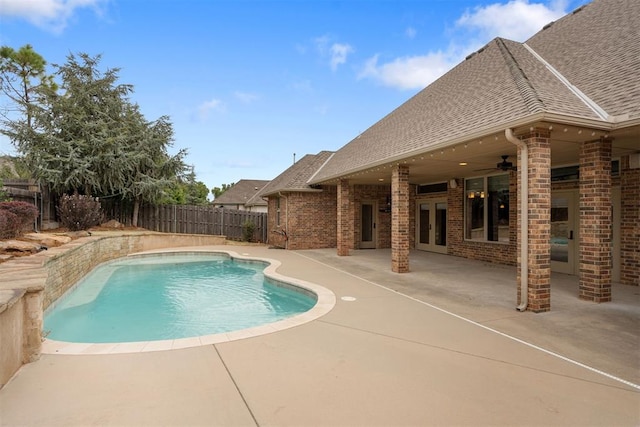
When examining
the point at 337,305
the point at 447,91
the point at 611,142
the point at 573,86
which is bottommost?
the point at 337,305

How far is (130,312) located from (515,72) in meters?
9.25

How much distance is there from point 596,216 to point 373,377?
16.2ft

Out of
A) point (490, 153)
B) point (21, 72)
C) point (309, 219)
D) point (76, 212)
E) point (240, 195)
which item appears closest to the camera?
point (490, 153)

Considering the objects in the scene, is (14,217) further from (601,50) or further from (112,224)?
(601,50)

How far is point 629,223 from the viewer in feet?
23.4

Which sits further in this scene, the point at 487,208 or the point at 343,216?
the point at 343,216

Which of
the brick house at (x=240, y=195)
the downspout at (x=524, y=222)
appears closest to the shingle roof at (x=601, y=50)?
the downspout at (x=524, y=222)

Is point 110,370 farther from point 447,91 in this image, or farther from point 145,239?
point 145,239

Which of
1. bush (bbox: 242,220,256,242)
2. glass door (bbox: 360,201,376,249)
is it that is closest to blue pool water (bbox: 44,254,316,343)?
glass door (bbox: 360,201,376,249)

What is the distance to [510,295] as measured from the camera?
21.0ft

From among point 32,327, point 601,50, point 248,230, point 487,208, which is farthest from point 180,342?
point 248,230

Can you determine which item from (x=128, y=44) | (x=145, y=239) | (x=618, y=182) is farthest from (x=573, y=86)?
(x=145, y=239)

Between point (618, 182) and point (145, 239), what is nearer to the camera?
point (618, 182)

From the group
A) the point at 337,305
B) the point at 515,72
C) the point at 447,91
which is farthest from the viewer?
the point at 447,91
